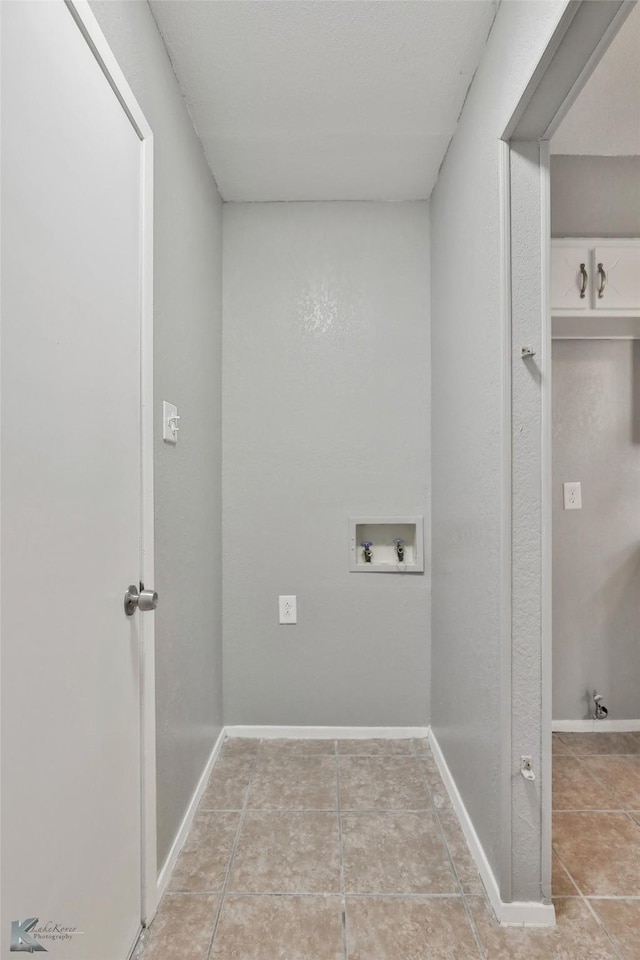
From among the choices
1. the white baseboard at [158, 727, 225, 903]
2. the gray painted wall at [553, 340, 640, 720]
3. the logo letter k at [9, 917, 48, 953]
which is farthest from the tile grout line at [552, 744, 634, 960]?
the logo letter k at [9, 917, 48, 953]

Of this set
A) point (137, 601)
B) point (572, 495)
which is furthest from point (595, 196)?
point (137, 601)

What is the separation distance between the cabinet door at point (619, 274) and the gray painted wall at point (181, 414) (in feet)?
5.26

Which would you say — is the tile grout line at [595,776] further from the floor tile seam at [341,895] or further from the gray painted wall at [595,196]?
the gray painted wall at [595,196]

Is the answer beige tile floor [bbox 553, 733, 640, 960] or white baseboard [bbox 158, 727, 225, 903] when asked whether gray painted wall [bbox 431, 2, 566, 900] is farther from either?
white baseboard [bbox 158, 727, 225, 903]

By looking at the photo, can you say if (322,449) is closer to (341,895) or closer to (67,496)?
(67,496)

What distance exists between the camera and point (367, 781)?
1.92 m

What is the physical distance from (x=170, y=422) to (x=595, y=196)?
6.19ft

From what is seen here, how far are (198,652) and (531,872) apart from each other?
120 cm

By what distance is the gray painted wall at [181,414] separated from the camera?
1384 mm

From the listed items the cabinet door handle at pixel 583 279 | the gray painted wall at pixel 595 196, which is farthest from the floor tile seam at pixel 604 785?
the gray painted wall at pixel 595 196

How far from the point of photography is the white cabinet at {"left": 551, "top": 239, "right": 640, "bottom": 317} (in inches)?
80.8

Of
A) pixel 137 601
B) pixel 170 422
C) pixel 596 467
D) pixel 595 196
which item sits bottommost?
pixel 137 601

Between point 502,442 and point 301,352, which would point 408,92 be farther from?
point 502,442

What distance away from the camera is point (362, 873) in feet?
4.77
